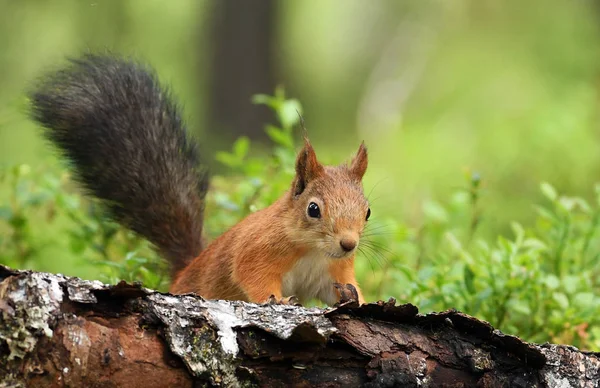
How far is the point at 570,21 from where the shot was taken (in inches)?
357

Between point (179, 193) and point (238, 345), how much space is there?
1.31 metres

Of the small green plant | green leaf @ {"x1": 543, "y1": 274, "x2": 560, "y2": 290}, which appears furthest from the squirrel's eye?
green leaf @ {"x1": 543, "y1": 274, "x2": 560, "y2": 290}

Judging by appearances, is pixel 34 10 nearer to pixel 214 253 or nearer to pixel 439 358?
pixel 214 253

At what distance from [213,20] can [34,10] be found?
3.21 metres

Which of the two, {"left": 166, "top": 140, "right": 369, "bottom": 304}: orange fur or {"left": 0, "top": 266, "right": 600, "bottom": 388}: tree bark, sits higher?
{"left": 166, "top": 140, "right": 369, "bottom": 304}: orange fur

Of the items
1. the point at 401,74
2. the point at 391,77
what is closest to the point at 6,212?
the point at 391,77

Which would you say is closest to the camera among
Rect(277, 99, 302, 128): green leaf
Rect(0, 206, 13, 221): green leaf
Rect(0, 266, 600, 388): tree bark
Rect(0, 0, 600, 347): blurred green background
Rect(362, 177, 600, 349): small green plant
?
Rect(0, 266, 600, 388): tree bark

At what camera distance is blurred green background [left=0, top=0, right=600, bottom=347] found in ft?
21.0

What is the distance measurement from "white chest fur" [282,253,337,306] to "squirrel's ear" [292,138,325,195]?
0.73ft

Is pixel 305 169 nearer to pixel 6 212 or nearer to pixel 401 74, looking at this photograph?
pixel 6 212

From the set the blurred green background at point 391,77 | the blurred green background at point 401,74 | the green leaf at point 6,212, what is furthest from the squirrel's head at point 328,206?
the blurred green background at point 401,74

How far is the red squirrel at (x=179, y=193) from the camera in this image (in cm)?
263

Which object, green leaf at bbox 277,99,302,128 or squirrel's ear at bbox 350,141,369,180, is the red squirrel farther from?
green leaf at bbox 277,99,302,128

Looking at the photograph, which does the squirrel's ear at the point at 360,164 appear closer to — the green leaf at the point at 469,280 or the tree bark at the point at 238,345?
the green leaf at the point at 469,280
